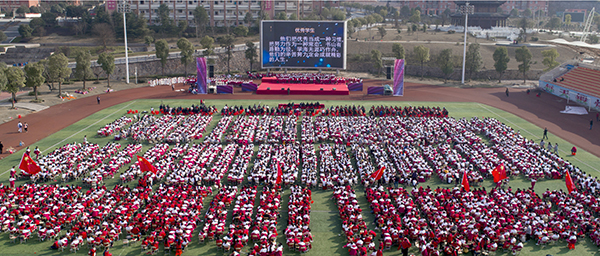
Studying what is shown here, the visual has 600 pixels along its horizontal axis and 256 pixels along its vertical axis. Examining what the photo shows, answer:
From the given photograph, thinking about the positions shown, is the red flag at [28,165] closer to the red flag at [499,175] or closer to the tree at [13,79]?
the tree at [13,79]

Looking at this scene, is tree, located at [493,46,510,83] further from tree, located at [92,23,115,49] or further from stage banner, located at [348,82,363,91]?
tree, located at [92,23,115,49]

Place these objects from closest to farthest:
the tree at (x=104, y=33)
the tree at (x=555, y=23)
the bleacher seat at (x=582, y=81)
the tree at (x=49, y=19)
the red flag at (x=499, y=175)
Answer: the red flag at (x=499, y=175)
the bleacher seat at (x=582, y=81)
the tree at (x=104, y=33)
the tree at (x=49, y=19)
the tree at (x=555, y=23)

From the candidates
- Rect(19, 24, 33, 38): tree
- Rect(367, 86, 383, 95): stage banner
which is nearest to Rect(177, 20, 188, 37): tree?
Rect(19, 24, 33, 38): tree

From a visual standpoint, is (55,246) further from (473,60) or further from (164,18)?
(164,18)

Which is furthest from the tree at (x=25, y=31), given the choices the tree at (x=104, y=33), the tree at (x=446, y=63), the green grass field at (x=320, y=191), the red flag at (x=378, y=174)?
the red flag at (x=378, y=174)

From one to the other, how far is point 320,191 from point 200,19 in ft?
325

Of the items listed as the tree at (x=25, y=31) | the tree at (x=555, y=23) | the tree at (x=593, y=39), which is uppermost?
the tree at (x=555, y=23)

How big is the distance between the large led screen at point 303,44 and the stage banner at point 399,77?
13897 millimetres

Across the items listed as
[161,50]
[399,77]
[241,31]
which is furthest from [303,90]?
[241,31]

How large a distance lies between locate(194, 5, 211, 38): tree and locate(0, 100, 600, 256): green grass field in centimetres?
6301

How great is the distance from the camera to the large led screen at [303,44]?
76.8 metres

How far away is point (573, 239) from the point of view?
81.7ft

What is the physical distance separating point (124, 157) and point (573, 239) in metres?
33.7

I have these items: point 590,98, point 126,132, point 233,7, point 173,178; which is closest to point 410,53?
point 590,98
